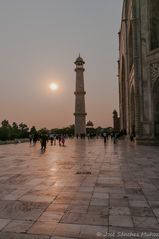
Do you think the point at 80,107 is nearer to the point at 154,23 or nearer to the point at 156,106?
the point at 154,23

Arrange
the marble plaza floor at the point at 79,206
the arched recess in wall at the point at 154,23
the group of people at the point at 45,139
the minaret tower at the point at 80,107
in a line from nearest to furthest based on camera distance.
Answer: the marble plaza floor at the point at 79,206, the group of people at the point at 45,139, the arched recess in wall at the point at 154,23, the minaret tower at the point at 80,107

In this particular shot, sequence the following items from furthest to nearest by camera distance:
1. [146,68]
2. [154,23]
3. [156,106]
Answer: [154,23], [146,68], [156,106]

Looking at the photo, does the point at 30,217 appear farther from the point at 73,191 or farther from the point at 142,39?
the point at 142,39

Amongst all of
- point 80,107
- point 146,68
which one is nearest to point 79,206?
point 146,68

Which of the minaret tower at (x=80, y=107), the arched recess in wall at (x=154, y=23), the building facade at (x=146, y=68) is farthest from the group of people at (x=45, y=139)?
the minaret tower at (x=80, y=107)

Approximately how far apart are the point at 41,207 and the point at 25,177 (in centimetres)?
360

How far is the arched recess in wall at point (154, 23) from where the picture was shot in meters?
25.2

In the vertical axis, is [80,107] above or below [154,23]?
below

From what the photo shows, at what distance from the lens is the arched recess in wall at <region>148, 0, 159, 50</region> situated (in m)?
25.2

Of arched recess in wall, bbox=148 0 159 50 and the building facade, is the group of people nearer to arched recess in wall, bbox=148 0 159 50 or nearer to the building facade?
the building facade

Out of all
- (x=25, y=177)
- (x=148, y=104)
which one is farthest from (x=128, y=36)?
(x=25, y=177)

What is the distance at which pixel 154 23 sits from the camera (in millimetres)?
25328

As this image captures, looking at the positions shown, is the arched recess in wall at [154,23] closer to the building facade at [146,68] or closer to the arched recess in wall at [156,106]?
the building facade at [146,68]

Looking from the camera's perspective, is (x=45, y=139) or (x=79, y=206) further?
(x=45, y=139)
